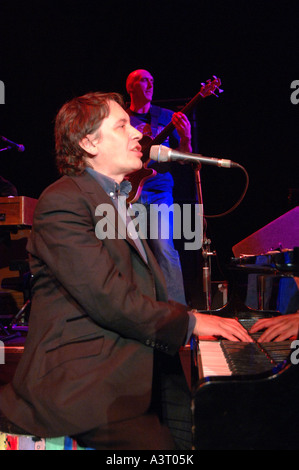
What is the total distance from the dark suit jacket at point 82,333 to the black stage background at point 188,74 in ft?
14.3

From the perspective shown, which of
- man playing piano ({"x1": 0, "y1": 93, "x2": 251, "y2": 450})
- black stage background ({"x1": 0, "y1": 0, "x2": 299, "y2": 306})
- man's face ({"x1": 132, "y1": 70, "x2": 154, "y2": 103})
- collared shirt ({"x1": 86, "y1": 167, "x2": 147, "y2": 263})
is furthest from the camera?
black stage background ({"x1": 0, "y1": 0, "x2": 299, "y2": 306})

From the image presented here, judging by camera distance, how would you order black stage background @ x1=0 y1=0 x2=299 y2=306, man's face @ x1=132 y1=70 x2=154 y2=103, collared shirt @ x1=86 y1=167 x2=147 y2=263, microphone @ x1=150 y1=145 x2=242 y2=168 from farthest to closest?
black stage background @ x1=0 y1=0 x2=299 y2=306 < man's face @ x1=132 y1=70 x2=154 y2=103 < microphone @ x1=150 y1=145 x2=242 y2=168 < collared shirt @ x1=86 y1=167 x2=147 y2=263

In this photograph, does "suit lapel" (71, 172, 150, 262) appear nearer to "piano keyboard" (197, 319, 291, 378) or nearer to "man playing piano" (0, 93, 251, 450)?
"man playing piano" (0, 93, 251, 450)

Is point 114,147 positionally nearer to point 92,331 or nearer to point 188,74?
point 92,331

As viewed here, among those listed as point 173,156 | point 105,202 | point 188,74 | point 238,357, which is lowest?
point 238,357

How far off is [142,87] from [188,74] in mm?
2100

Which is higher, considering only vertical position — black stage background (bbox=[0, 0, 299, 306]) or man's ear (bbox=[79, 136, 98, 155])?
black stage background (bbox=[0, 0, 299, 306])

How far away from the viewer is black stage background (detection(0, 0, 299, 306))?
550cm

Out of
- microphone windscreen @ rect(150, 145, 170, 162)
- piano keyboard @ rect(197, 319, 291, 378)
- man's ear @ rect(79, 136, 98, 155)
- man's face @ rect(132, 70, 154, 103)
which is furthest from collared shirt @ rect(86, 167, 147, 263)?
man's face @ rect(132, 70, 154, 103)

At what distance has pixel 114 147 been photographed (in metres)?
1.93

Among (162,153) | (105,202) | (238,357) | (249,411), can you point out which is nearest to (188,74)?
(162,153)

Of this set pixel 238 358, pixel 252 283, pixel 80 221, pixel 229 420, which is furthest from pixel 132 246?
pixel 252 283


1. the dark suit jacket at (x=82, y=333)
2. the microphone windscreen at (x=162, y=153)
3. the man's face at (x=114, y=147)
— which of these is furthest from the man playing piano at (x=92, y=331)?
the microphone windscreen at (x=162, y=153)

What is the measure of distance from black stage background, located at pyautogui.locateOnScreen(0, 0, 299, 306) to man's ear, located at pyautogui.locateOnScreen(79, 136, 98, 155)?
149 inches
